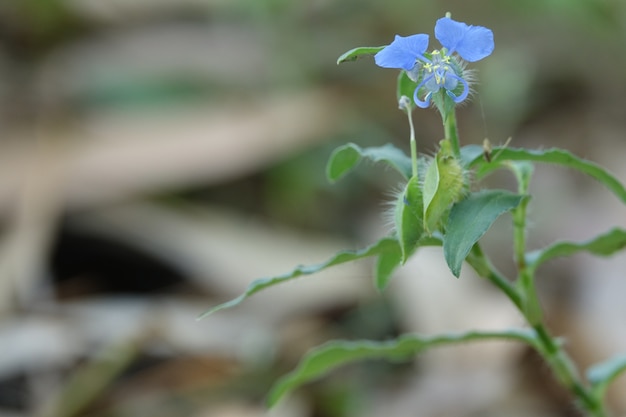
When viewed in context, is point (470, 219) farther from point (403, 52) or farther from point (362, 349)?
point (362, 349)

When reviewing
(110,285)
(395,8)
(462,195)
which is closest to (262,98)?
(395,8)

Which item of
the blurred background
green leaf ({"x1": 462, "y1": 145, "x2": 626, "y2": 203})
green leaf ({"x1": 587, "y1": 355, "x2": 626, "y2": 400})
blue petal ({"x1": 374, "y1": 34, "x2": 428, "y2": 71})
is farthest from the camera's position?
the blurred background

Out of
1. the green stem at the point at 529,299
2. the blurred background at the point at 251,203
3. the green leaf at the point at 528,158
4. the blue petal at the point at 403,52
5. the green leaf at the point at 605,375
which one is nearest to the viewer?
the blue petal at the point at 403,52

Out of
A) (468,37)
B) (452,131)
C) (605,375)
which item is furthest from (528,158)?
(605,375)

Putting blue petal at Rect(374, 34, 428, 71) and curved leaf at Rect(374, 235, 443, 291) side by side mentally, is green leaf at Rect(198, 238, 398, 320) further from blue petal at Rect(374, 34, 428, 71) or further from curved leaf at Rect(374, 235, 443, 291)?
blue petal at Rect(374, 34, 428, 71)

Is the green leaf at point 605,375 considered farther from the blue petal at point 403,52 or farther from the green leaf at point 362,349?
the blue petal at point 403,52

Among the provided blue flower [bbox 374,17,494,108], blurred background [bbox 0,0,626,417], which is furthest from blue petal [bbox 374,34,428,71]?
blurred background [bbox 0,0,626,417]

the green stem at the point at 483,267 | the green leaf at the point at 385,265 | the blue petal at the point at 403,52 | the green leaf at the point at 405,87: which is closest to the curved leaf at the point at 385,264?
the green leaf at the point at 385,265

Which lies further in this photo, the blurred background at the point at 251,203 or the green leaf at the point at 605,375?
the blurred background at the point at 251,203
